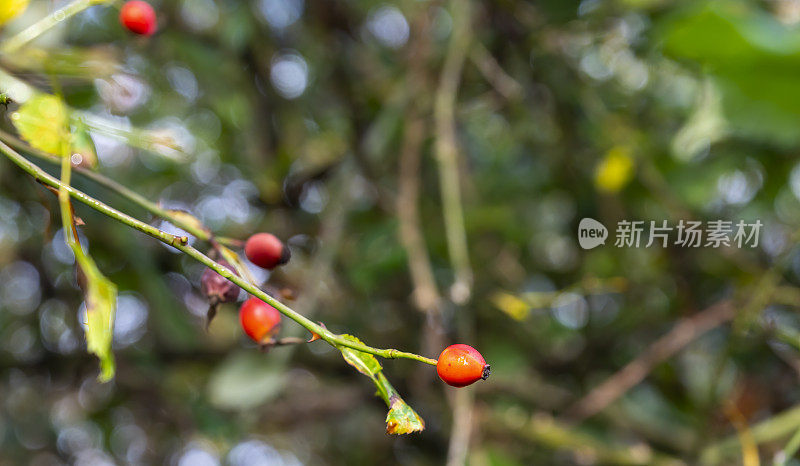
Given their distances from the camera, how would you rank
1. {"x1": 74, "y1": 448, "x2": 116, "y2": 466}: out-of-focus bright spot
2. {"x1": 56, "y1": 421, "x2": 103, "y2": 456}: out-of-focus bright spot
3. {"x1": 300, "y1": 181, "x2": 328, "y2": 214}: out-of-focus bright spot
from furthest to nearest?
{"x1": 74, "y1": 448, "x2": 116, "y2": 466}: out-of-focus bright spot < {"x1": 56, "y1": 421, "x2": 103, "y2": 456}: out-of-focus bright spot < {"x1": 300, "y1": 181, "x2": 328, "y2": 214}: out-of-focus bright spot

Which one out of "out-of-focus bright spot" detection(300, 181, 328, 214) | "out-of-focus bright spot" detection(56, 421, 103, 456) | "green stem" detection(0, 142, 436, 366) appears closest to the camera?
"green stem" detection(0, 142, 436, 366)

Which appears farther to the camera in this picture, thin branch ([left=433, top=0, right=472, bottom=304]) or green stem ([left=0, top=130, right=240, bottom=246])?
thin branch ([left=433, top=0, right=472, bottom=304])

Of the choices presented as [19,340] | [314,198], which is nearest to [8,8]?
[314,198]

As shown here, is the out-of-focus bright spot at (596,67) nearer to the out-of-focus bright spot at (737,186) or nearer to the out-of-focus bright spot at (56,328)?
the out-of-focus bright spot at (737,186)

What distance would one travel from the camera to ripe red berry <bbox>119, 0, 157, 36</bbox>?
1.56ft

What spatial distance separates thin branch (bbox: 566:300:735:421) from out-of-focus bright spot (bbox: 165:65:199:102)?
0.93 m

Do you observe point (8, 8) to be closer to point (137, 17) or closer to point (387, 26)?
point (137, 17)

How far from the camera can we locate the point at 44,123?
0.38m

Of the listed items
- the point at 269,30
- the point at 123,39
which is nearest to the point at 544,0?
the point at 269,30

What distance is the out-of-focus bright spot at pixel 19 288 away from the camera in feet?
4.55

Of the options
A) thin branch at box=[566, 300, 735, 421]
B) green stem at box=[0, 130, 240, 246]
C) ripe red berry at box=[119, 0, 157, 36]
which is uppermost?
ripe red berry at box=[119, 0, 157, 36]

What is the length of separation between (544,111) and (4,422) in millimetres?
1136

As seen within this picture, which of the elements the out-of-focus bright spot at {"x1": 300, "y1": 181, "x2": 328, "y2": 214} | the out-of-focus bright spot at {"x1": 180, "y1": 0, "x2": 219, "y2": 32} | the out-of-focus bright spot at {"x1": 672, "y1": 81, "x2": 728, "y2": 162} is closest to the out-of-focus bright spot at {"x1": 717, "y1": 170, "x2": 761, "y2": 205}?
the out-of-focus bright spot at {"x1": 672, "y1": 81, "x2": 728, "y2": 162}

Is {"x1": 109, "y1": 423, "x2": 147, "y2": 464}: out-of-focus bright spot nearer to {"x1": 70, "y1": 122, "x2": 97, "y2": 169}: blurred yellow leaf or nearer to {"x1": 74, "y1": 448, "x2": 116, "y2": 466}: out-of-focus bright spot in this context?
{"x1": 74, "y1": 448, "x2": 116, "y2": 466}: out-of-focus bright spot
